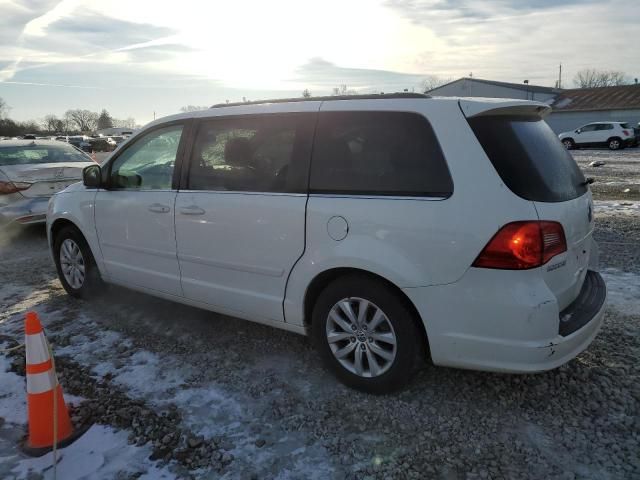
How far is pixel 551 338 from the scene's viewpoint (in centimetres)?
263

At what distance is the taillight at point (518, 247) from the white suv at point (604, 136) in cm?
2912

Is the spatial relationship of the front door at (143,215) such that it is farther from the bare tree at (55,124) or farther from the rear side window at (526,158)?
the bare tree at (55,124)

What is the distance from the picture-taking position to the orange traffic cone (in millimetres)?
2746

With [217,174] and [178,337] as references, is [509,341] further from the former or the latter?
[178,337]

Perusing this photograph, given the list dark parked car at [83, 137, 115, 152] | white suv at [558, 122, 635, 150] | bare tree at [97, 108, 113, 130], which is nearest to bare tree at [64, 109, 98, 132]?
bare tree at [97, 108, 113, 130]

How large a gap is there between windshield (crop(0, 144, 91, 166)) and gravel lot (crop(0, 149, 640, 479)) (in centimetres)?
449

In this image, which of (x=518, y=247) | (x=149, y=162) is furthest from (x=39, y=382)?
(x=518, y=247)

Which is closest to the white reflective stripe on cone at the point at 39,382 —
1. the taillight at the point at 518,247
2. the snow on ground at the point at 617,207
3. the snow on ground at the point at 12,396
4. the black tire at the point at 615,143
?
the snow on ground at the point at 12,396

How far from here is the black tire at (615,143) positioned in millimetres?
27969

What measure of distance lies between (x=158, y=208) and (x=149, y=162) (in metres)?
0.50

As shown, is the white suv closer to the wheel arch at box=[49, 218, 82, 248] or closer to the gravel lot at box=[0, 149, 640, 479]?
the gravel lot at box=[0, 149, 640, 479]

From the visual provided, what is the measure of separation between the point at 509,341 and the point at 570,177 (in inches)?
45.8

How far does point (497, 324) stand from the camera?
264cm

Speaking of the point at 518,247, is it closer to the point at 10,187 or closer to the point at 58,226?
the point at 58,226
